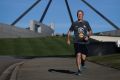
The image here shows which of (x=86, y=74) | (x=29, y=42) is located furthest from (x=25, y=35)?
(x=86, y=74)

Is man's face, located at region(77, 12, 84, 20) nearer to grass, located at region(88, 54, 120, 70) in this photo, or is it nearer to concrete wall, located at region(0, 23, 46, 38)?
grass, located at region(88, 54, 120, 70)

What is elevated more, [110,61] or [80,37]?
[80,37]

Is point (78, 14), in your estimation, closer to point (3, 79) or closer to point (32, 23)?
point (3, 79)

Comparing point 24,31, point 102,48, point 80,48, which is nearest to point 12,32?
point 24,31

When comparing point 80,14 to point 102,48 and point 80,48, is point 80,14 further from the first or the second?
point 102,48

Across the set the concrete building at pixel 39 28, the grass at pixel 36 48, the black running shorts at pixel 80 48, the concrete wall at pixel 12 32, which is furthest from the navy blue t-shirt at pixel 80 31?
the concrete building at pixel 39 28

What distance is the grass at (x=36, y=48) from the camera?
48219 mm

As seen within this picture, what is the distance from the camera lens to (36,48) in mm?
53531

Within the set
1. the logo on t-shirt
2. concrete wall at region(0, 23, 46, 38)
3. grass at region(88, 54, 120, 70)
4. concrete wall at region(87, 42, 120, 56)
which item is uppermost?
the logo on t-shirt

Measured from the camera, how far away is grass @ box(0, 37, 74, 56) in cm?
4822

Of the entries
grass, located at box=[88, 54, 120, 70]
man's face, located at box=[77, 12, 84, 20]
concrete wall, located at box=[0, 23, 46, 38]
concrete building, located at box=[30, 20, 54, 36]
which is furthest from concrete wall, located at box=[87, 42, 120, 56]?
concrete building, located at box=[30, 20, 54, 36]

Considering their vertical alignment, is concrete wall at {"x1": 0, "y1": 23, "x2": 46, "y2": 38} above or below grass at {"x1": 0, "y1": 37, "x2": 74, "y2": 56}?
above

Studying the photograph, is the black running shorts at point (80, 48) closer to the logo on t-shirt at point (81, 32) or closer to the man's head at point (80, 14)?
the logo on t-shirt at point (81, 32)

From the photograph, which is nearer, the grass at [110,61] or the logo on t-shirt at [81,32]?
the logo on t-shirt at [81,32]
